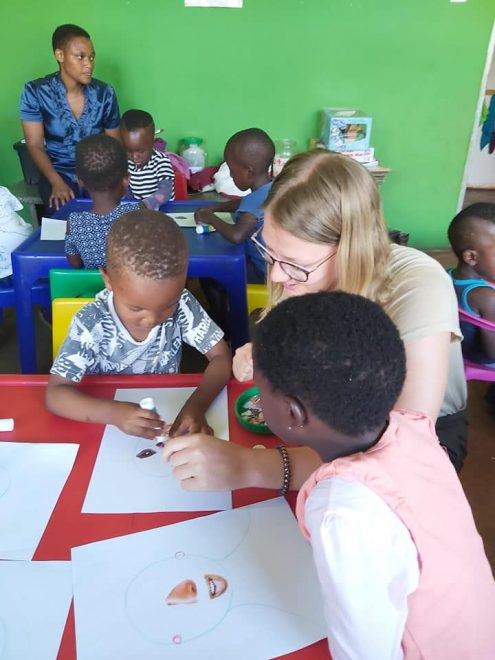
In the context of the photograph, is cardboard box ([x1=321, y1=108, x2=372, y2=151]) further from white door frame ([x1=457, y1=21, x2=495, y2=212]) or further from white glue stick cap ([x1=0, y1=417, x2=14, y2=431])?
white glue stick cap ([x1=0, y1=417, x2=14, y2=431])

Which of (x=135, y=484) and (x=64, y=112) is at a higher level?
(x=64, y=112)

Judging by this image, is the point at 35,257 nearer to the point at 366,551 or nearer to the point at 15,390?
the point at 15,390

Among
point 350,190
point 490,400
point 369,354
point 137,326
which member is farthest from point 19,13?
point 369,354

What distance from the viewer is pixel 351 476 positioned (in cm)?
Result: 61

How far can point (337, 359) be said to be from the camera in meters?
0.61

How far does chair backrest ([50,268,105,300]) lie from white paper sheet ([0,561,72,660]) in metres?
0.98

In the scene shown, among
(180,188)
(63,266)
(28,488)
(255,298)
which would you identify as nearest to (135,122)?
(180,188)

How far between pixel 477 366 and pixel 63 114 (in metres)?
2.53

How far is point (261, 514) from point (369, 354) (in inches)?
14.2

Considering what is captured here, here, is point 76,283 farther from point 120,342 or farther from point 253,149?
point 253,149

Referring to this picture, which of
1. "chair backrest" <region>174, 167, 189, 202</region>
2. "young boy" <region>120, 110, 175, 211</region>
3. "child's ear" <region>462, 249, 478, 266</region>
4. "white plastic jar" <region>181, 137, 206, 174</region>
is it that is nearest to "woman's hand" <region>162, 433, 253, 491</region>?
"child's ear" <region>462, 249, 478, 266</region>

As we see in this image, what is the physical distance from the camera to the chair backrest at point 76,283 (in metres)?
1.60

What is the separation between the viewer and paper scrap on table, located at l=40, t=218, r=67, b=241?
7.02ft

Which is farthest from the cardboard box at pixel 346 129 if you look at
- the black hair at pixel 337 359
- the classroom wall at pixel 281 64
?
Result: the black hair at pixel 337 359
